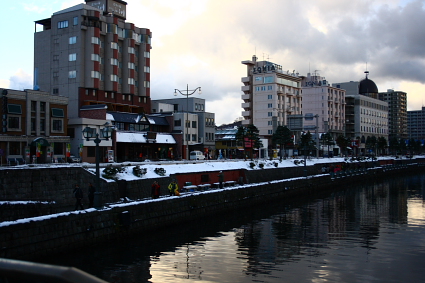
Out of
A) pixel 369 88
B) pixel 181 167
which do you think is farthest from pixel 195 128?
pixel 369 88

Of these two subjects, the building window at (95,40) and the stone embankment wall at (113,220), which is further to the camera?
the building window at (95,40)

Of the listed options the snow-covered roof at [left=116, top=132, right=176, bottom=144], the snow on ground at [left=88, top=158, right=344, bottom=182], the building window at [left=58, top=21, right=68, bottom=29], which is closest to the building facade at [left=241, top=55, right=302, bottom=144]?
the snow-covered roof at [left=116, top=132, right=176, bottom=144]

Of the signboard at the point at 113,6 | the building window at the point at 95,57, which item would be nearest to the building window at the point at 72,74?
the building window at the point at 95,57

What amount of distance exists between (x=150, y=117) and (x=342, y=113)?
292 feet

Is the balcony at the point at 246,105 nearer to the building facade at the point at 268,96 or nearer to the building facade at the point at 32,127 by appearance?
the building facade at the point at 268,96

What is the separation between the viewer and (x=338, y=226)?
109ft

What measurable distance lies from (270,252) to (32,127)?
44.8 m

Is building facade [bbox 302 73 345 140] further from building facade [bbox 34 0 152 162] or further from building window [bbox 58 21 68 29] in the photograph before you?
building window [bbox 58 21 68 29]

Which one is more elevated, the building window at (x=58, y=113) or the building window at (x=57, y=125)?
the building window at (x=58, y=113)

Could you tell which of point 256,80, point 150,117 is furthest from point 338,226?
point 256,80

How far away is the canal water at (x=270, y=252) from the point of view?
1941 cm

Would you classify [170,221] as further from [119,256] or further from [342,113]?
[342,113]

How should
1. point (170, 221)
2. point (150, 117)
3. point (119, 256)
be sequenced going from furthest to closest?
point (150, 117) → point (170, 221) → point (119, 256)

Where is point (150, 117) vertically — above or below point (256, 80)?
below
